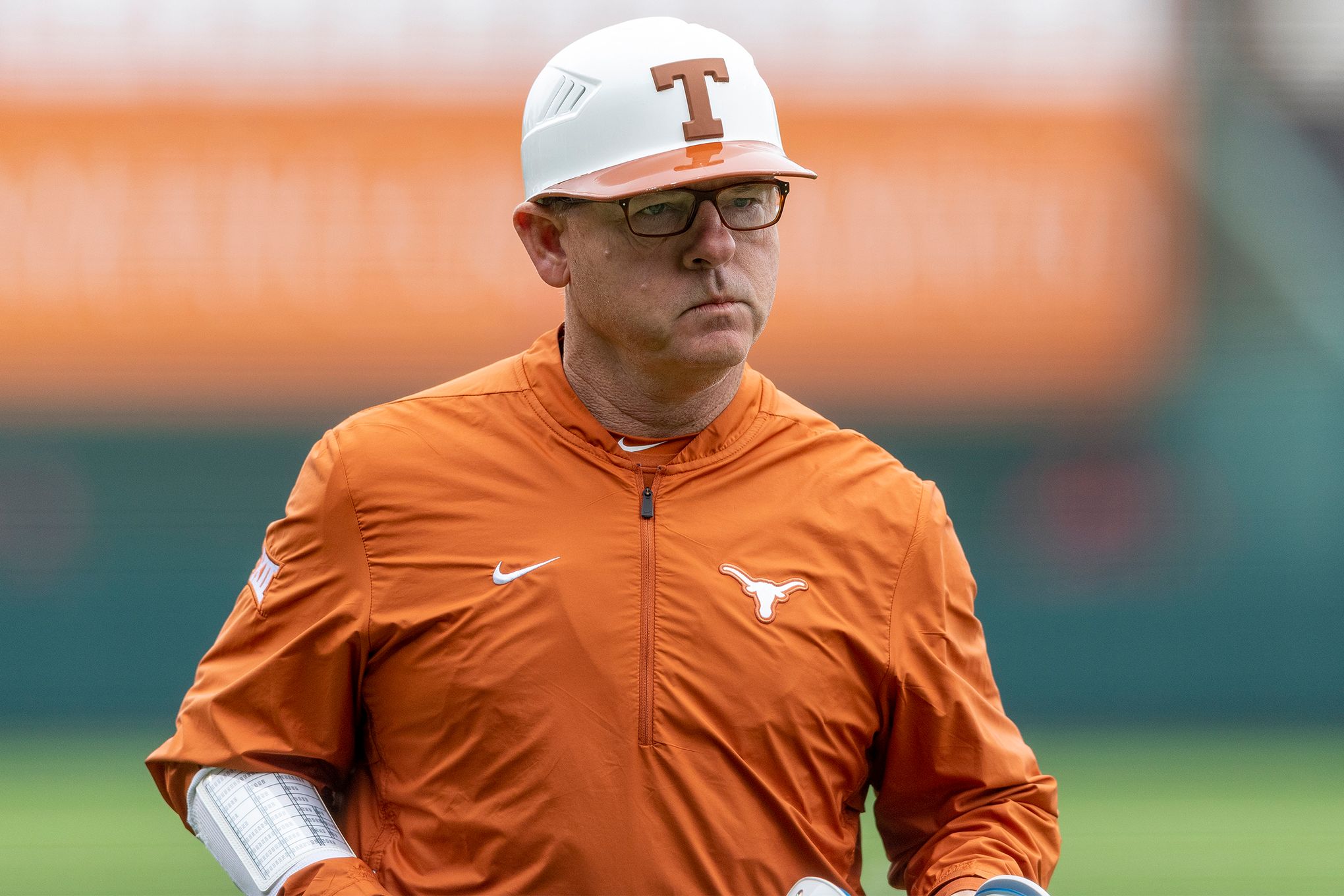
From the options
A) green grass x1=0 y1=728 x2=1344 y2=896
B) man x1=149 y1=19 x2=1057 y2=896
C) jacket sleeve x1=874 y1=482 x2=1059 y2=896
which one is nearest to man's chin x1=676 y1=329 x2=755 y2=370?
man x1=149 y1=19 x2=1057 y2=896

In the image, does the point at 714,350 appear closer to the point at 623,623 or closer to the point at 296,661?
the point at 623,623

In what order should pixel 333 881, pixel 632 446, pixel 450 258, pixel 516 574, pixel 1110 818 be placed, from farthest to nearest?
pixel 450 258 < pixel 1110 818 < pixel 632 446 < pixel 516 574 < pixel 333 881

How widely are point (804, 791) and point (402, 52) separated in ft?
18.3

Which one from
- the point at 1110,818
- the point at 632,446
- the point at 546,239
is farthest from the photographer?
the point at 1110,818

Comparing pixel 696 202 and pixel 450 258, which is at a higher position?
pixel 696 202

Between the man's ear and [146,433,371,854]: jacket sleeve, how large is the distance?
1.42 feet

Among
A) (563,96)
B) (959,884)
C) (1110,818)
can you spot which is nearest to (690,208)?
(563,96)

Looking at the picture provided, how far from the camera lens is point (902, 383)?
7.23 metres

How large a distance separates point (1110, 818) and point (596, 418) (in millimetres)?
4316

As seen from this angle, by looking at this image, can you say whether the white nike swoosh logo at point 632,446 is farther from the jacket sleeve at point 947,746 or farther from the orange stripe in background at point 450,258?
the orange stripe in background at point 450,258

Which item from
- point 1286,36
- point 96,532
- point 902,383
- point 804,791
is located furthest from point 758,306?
point 1286,36

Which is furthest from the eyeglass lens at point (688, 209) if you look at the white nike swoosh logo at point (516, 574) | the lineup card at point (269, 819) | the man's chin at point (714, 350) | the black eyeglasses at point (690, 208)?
the lineup card at point (269, 819)

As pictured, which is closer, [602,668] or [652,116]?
[602,668]

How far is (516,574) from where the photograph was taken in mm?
2229
